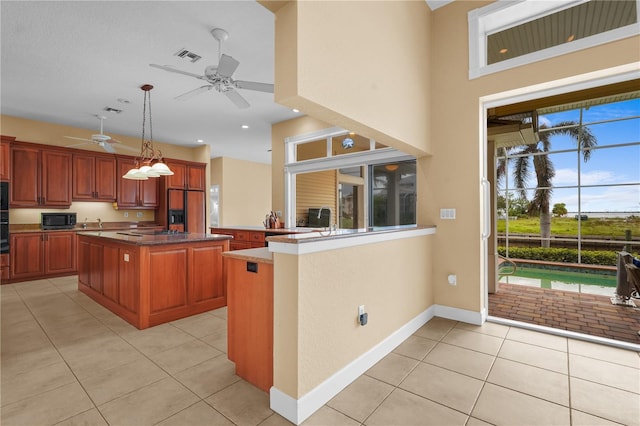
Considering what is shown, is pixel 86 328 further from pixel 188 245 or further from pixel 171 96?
pixel 171 96

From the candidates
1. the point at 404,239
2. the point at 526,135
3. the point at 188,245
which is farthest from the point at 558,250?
the point at 188,245

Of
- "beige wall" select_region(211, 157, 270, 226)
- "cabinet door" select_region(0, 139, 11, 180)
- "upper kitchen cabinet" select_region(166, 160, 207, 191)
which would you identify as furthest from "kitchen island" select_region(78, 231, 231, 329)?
"beige wall" select_region(211, 157, 270, 226)

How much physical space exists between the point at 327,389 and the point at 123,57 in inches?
170

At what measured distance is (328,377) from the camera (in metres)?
1.92

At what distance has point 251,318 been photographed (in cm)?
208

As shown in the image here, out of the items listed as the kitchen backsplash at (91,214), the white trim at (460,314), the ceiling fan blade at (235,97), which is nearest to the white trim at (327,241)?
the white trim at (460,314)

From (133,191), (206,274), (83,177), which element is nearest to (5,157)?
(83,177)

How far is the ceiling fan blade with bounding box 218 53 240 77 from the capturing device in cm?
284

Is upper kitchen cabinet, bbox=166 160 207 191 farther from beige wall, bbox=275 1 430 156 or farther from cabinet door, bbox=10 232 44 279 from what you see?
beige wall, bbox=275 1 430 156

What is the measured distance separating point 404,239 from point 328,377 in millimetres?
1433

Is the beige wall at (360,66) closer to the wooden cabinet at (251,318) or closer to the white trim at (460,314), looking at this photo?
the wooden cabinet at (251,318)

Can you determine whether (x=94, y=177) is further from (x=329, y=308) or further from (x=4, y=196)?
(x=329, y=308)

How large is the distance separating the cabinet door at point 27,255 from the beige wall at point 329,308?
6.36 meters

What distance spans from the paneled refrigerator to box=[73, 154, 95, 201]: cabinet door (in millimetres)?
1546
